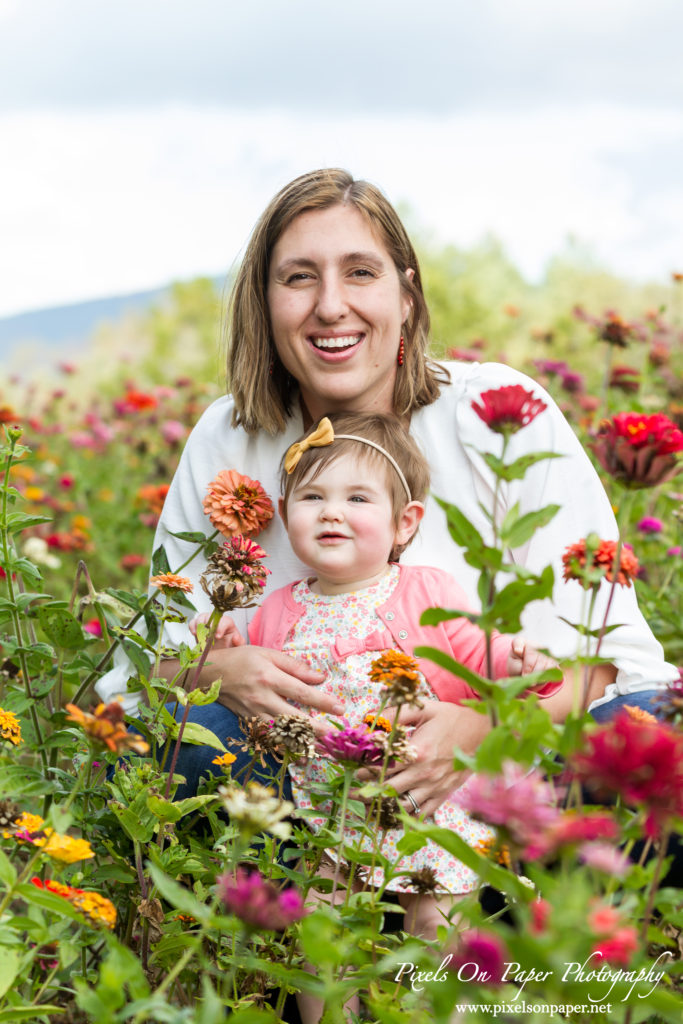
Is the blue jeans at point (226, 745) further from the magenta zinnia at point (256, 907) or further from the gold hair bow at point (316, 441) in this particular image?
the magenta zinnia at point (256, 907)

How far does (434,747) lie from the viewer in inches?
70.4

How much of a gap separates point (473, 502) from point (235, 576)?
834 millimetres

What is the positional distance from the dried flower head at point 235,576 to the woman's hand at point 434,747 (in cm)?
38

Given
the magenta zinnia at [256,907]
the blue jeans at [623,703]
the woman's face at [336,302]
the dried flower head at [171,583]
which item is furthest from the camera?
the woman's face at [336,302]

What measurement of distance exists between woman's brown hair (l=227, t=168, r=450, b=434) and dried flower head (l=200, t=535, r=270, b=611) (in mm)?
894

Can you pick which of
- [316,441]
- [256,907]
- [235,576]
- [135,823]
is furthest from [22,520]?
[256,907]

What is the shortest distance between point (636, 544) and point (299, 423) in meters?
1.35

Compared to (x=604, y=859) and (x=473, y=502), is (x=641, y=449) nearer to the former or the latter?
(x=604, y=859)

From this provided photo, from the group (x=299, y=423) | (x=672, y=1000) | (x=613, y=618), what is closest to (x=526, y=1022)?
(x=672, y=1000)

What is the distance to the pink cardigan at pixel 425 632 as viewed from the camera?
1.92 metres

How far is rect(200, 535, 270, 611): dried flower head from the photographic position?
59.8 inches

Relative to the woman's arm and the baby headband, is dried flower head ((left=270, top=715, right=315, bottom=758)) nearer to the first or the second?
the woman's arm

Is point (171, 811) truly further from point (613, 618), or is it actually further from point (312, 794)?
point (613, 618)

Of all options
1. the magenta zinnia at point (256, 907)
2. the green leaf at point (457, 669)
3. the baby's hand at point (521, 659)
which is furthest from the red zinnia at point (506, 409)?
the baby's hand at point (521, 659)
